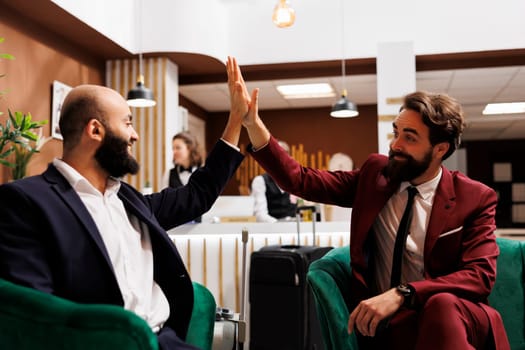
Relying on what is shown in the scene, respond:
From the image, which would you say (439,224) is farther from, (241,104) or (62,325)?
(62,325)

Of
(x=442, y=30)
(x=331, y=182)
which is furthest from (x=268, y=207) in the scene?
(x=331, y=182)

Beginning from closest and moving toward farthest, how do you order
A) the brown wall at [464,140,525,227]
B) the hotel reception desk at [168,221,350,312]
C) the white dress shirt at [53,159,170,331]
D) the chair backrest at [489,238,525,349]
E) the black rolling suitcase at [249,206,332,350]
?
1. the white dress shirt at [53,159,170,331]
2. the chair backrest at [489,238,525,349]
3. the black rolling suitcase at [249,206,332,350]
4. the hotel reception desk at [168,221,350,312]
5. the brown wall at [464,140,525,227]

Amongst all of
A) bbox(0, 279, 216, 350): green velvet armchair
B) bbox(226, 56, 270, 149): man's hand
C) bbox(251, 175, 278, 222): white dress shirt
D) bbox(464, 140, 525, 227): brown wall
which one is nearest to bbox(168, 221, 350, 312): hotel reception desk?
bbox(251, 175, 278, 222): white dress shirt

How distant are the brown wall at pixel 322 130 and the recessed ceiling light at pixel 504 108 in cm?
204

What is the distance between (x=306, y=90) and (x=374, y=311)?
23.1 feet

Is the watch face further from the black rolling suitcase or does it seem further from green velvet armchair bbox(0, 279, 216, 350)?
the black rolling suitcase

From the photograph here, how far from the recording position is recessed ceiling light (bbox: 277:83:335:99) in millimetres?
8219

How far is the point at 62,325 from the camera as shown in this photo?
4.16 ft

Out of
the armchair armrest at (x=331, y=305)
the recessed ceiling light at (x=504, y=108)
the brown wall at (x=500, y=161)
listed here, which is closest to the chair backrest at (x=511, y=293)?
the armchair armrest at (x=331, y=305)

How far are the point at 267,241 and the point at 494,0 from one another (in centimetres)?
445

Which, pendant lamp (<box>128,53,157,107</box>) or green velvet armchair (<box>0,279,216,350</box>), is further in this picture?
pendant lamp (<box>128,53,157,107</box>)

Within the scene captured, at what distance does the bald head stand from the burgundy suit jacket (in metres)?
0.63

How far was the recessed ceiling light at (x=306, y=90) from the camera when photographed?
27.0ft

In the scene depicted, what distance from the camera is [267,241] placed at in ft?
12.7
